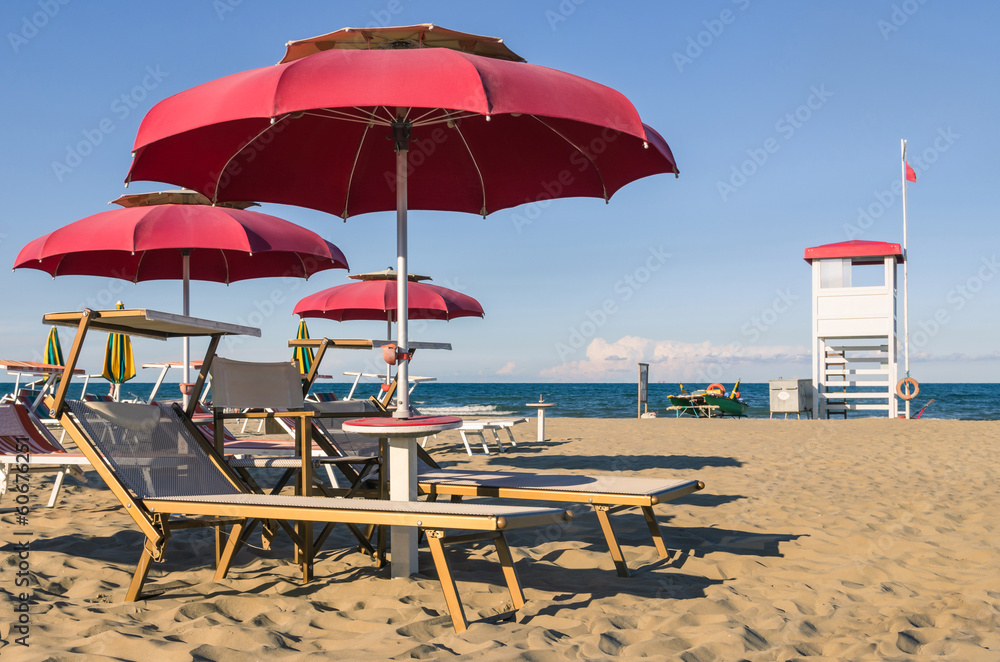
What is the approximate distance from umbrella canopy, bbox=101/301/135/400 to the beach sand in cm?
428

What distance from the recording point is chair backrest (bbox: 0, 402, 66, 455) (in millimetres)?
5300

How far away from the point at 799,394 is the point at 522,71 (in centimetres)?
1632

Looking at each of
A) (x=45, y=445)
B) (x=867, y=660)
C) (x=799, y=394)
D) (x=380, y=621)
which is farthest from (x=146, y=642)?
(x=799, y=394)

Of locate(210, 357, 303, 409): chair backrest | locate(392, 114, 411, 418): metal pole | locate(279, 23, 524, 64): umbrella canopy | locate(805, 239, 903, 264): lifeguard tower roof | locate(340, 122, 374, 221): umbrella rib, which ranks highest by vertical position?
locate(805, 239, 903, 264): lifeguard tower roof

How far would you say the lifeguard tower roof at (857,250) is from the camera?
1602 centimetres

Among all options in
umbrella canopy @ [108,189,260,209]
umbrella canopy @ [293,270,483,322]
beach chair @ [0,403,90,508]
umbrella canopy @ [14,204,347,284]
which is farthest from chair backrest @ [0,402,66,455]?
umbrella canopy @ [293,270,483,322]

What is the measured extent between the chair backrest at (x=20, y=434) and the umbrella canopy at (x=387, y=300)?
385 cm

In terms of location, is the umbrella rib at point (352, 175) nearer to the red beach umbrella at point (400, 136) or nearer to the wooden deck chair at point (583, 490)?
the red beach umbrella at point (400, 136)

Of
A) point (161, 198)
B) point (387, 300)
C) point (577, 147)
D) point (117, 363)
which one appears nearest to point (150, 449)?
point (577, 147)

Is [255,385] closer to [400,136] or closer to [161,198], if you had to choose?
[400,136]

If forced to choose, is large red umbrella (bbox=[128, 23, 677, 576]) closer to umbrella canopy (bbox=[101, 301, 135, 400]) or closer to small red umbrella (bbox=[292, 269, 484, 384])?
small red umbrella (bbox=[292, 269, 484, 384])

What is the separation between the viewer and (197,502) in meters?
3.06

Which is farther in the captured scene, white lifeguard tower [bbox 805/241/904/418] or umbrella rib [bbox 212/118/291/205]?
white lifeguard tower [bbox 805/241/904/418]

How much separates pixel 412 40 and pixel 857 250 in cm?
1488
